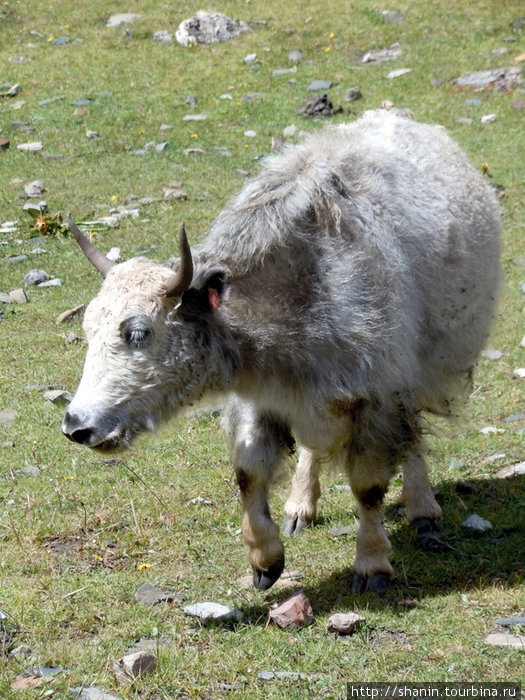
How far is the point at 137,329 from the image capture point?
4.77m

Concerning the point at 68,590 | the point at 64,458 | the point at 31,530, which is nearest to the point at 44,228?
the point at 64,458

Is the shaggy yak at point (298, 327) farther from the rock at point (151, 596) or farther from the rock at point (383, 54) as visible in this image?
the rock at point (383, 54)

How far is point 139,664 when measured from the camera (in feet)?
14.6

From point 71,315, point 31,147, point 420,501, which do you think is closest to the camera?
point 420,501

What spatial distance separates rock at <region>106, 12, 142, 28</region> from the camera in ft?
65.8

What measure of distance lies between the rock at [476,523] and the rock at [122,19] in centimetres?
1591

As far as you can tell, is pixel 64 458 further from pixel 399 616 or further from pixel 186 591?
pixel 399 616

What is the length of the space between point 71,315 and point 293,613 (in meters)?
5.57

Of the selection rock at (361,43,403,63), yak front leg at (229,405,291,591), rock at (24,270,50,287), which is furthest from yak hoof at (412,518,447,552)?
rock at (361,43,403,63)

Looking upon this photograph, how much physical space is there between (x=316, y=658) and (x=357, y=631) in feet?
1.14

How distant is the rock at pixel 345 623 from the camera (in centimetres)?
490

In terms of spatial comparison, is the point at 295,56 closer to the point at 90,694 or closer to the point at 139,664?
the point at 139,664

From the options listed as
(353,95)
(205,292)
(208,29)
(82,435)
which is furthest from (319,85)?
(82,435)

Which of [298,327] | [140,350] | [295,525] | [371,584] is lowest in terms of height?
[295,525]
